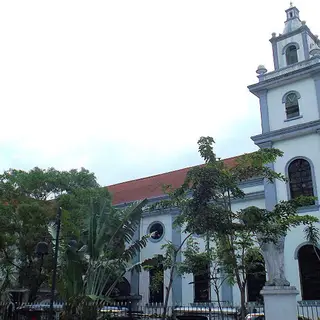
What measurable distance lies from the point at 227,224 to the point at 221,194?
1.07m

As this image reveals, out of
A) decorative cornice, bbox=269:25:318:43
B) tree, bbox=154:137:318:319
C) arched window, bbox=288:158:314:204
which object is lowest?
tree, bbox=154:137:318:319

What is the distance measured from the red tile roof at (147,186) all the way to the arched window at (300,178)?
6.53 metres

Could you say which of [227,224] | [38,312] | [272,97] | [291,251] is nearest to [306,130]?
[272,97]

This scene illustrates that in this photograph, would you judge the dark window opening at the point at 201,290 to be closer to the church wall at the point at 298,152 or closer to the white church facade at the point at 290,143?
the white church facade at the point at 290,143

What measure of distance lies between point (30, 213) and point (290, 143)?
40.6ft

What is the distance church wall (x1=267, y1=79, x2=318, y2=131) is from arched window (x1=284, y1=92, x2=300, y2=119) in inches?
7.2

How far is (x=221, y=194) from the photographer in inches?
437

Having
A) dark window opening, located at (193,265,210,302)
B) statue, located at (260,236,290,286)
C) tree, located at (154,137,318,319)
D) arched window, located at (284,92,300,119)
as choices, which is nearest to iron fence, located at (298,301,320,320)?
dark window opening, located at (193,265,210,302)

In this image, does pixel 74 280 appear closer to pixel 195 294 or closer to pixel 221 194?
pixel 221 194

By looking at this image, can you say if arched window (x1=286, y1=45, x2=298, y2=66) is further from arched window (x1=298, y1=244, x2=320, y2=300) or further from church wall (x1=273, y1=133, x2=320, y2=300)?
arched window (x1=298, y1=244, x2=320, y2=300)

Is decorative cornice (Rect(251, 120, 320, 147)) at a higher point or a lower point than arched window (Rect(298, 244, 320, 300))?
higher

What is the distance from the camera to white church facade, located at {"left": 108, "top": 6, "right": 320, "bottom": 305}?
17.9m

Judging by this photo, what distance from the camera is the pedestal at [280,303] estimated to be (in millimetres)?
9312

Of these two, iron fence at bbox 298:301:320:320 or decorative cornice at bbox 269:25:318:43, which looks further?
decorative cornice at bbox 269:25:318:43
